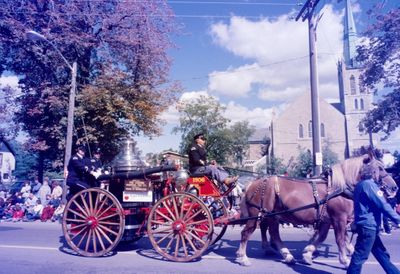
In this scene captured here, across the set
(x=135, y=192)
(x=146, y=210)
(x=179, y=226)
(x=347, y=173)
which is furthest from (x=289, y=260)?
(x=135, y=192)

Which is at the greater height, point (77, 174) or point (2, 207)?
point (77, 174)

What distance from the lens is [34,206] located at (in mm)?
14766

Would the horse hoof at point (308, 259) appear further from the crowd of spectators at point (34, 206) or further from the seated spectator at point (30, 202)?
the seated spectator at point (30, 202)

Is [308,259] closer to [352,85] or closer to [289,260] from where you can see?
[289,260]

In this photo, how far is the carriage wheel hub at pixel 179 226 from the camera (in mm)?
6811

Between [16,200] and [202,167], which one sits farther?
[16,200]

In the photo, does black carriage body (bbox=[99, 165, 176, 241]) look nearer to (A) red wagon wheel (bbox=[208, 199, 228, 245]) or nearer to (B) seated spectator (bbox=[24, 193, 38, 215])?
(A) red wagon wheel (bbox=[208, 199, 228, 245])

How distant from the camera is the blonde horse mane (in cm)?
636

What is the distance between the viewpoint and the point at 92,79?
19953 millimetres

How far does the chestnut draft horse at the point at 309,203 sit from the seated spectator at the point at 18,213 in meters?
11.0

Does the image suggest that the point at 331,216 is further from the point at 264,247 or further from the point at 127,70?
the point at 127,70

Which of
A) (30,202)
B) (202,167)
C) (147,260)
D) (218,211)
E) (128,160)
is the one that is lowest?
(147,260)

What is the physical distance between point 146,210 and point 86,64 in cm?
1420

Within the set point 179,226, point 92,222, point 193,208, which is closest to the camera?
point 179,226
